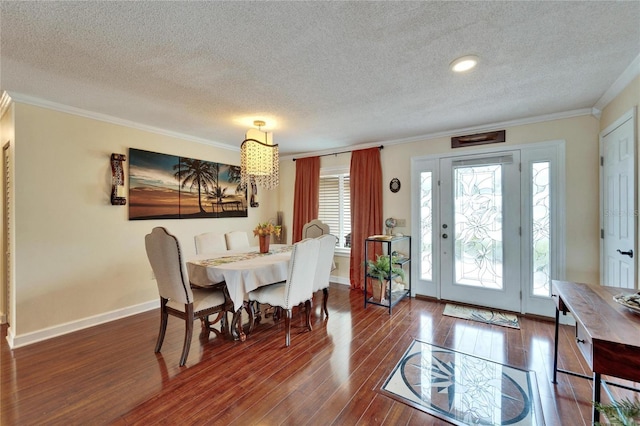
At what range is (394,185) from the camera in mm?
4324

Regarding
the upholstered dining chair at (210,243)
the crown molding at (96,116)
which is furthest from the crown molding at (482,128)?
the upholstered dining chair at (210,243)

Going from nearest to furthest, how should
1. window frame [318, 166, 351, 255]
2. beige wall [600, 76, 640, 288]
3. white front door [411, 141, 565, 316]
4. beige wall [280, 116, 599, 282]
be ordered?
1. beige wall [600, 76, 640, 288]
2. beige wall [280, 116, 599, 282]
3. white front door [411, 141, 565, 316]
4. window frame [318, 166, 351, 255]

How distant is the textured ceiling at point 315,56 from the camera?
153cm

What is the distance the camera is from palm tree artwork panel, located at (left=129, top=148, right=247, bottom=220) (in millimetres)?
3559

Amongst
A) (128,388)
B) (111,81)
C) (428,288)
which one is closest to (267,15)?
(111,81)

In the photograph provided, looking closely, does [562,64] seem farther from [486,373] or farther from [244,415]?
[244,415]

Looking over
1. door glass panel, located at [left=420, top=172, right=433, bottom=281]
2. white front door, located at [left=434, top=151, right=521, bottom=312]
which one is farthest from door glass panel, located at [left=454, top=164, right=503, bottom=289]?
door glass panel, located at [left=420, top=172, right=433, bottom=281]

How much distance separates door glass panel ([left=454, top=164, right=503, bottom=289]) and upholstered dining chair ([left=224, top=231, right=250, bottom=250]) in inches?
122

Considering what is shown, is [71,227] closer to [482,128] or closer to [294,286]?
[294,286]

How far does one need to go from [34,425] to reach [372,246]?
391 cm

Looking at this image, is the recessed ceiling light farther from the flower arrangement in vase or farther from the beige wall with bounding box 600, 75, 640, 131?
the flower arrangement in vase

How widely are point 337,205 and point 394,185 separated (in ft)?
3.80

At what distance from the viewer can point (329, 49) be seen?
1875mm

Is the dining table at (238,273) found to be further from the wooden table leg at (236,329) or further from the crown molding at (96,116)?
the crown molding at (96,116)
